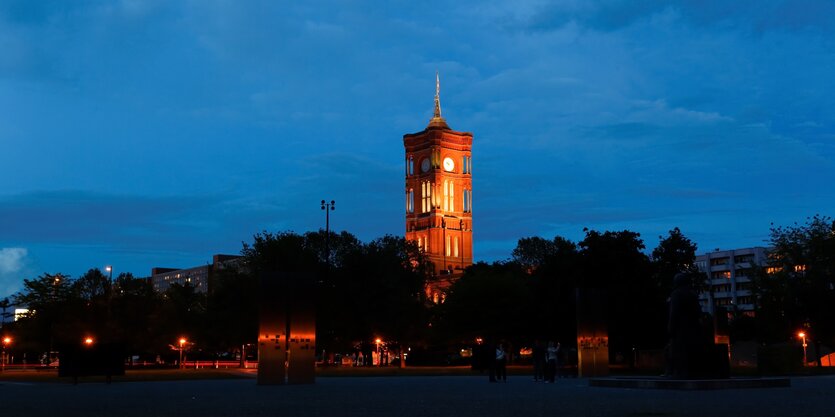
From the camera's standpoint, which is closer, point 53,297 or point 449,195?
point 53,297

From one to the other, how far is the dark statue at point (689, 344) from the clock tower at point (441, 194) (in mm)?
154478

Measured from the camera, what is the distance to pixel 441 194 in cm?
18675

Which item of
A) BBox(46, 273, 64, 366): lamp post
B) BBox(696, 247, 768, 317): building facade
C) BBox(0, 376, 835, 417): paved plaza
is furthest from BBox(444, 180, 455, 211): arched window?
BBox(0, 376, 835, 417): paved plaza

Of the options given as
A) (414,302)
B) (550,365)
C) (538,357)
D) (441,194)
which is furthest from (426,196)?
(550,365)

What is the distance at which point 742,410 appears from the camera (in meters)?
16.1

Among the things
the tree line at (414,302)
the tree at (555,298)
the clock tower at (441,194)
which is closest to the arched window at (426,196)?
the clock tower at (441,194)

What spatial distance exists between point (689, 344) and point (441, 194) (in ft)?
527

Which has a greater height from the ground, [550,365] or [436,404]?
[550,365]

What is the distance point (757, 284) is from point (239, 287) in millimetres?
35046

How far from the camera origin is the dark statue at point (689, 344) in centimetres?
2623

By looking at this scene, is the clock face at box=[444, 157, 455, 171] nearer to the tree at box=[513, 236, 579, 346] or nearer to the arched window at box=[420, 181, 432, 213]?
the arched window at box=[420, 181, 432, 213]

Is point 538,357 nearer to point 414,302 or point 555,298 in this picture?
point 555,298

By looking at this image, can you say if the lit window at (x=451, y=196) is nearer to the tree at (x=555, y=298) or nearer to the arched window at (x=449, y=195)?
the arched window at (x=449, y=195)

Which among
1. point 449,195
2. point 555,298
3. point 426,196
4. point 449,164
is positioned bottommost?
point 555,298
